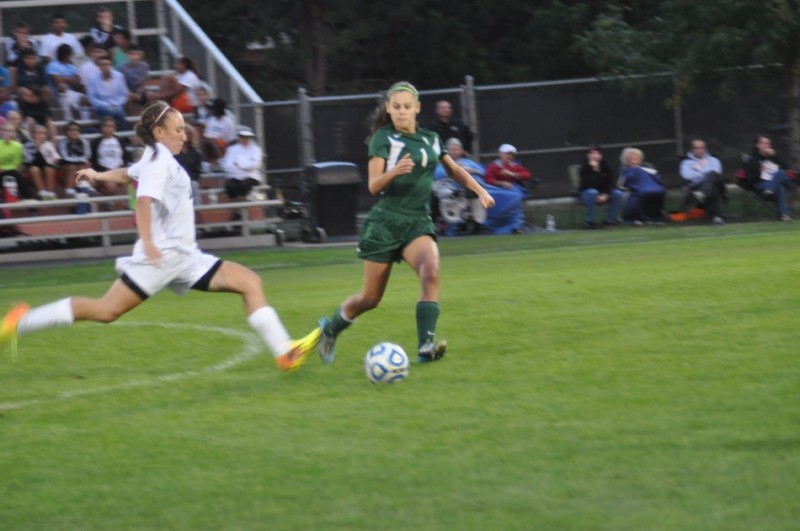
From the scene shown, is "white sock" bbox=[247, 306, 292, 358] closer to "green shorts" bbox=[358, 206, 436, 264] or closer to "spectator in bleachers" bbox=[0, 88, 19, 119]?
"green shorts" bbox=[358, 206, 436, 264]

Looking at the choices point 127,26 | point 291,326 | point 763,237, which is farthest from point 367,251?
point 127,26

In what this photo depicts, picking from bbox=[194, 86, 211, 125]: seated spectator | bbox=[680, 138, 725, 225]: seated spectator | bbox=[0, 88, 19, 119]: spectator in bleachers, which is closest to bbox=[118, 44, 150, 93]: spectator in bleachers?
bbox=[194, 86, 211, 125]: seated spectator

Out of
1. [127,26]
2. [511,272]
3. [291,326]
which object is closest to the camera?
[291,326]

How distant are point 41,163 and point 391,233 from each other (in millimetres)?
13035

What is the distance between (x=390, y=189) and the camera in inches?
340

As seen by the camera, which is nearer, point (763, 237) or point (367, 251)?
point (367, 251)

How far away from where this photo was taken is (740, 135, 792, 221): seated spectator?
21156 mm

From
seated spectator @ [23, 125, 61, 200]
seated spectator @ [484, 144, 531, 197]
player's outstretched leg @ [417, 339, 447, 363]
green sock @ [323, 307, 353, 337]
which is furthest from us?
seated spectator @ [484, 144, 531, 197]

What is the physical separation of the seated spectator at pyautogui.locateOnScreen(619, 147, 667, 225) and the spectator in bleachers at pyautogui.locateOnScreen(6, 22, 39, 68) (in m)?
10.2

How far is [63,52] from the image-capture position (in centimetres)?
2245

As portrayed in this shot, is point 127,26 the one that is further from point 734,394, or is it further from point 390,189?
point 734,394

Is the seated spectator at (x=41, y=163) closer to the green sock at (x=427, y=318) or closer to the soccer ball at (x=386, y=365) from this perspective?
the green sock at (x=427, y=318)

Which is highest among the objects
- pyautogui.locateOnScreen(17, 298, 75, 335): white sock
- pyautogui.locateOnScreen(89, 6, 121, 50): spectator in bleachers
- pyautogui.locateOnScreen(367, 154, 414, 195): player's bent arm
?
pyautogui.locateOnScreen(89, 6, 121, 50): spectator in bleachers

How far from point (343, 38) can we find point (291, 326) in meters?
22.9
